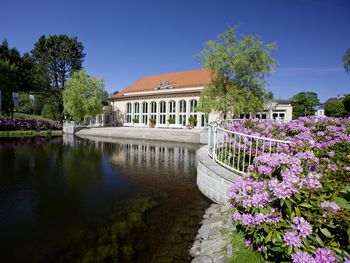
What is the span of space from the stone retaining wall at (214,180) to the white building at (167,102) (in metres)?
21.6

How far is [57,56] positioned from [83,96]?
579 inches

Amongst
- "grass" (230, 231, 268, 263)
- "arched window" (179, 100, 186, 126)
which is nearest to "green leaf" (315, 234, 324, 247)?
"grass" (230, 231, 268, 263)

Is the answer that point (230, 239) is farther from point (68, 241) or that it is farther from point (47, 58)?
point (47, 58)

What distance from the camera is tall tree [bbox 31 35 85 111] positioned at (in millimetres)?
40281

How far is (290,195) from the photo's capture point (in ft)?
7.16

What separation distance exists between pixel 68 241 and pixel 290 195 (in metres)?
3.85

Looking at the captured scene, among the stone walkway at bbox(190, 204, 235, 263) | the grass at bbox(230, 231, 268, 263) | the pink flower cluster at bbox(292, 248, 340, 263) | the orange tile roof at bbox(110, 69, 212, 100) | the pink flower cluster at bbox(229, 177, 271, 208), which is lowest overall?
the stone walkway at bbox(190, 204, 235, 263)

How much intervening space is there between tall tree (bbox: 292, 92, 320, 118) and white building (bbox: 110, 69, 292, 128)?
2895 cm

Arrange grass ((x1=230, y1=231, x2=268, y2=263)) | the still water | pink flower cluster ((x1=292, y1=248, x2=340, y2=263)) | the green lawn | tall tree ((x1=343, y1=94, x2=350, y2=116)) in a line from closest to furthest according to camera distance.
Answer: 1. pink flower cluster ((x1=292, y1=248, x2=340, y2=263))
2. grass ((x1=230, y1=231, x2=268, y2=263))
3. the still water
4. the green lawn
5. tall tree ((x1=343, y1=94, x2=350, y2=116))

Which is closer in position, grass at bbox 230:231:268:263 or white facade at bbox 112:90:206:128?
grass at bbox 230:231:268:263

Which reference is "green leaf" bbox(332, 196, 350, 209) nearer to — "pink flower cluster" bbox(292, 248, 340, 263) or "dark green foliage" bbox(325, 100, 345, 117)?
"pink flower cluster" bbox(292, 248, 340, 263)

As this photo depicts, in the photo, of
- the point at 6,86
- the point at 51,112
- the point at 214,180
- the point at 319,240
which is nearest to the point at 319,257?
the point at 319,240

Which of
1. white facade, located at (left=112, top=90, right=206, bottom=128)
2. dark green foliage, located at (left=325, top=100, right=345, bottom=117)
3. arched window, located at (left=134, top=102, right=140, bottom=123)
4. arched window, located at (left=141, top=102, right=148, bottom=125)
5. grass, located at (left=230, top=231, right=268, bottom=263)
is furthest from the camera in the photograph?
dark green foliage, located at (left=325, top=100, right=345, bottom=117)

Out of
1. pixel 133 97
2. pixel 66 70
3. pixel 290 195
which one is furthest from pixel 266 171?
pixel 66 70
